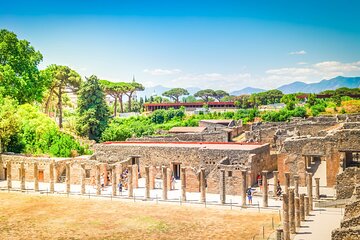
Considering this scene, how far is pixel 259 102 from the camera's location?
10688 centimetres

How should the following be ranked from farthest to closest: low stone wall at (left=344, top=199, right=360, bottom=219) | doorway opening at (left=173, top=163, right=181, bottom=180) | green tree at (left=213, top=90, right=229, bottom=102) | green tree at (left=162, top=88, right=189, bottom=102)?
green tree at (left=213, top=90, right=229, bottom=102) → green tree at (left=162, top=88, right=189, bottom=102) → doorway opening at (left=173, top=163, right=181, bottom=180) → low stone wall at (left=344, top=199, right=360, bottom=219)

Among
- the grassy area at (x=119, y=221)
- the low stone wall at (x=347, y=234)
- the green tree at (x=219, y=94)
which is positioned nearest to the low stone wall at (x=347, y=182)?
the grassy area at (x=119, y=221)

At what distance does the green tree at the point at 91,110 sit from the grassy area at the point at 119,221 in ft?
84.8

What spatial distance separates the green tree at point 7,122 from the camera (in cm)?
4156

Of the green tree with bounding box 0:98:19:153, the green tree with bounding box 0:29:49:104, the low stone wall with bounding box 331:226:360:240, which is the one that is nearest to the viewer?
the low stone wall with bounding box 331:226:360:240

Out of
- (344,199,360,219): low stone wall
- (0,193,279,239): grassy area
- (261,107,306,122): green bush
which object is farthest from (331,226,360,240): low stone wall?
(261,107,306,122): green bush

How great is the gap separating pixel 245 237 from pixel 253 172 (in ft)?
37.4

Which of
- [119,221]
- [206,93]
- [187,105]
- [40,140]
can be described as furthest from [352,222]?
[206,93]

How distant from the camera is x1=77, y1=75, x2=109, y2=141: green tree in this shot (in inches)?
2194

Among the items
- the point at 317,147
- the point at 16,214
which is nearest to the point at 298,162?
the point at 317,147

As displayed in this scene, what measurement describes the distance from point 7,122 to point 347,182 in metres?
30.7

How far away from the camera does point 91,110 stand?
55.8 meters

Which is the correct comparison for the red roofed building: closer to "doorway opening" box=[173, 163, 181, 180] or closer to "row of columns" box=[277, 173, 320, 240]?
"doorway opening" box=[173, 163, 181, 180]

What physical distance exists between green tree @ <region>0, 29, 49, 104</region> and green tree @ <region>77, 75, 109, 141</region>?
5603mm
